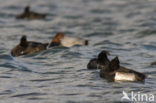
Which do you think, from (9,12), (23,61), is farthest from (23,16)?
(23,61)

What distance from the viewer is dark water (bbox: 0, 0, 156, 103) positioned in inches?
473

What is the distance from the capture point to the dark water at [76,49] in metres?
12.0

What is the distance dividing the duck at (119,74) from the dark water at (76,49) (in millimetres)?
205

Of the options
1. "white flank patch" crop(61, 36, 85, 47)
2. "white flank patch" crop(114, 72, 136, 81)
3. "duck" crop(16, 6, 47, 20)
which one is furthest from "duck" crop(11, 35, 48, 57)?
"duck" crop(16, 6, 47, 20)

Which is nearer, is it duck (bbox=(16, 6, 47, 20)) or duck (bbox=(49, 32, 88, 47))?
duck (bbox=(49, 32, 88, 47))

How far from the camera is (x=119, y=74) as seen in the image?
12922 mm

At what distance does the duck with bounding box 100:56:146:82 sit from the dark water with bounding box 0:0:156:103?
0.21 meters

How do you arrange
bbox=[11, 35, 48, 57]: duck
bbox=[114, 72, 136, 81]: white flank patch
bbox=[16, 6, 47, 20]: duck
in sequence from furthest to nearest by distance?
bbox=[16, 6, 47, 20]: duck
bbox=[11, 35, 48, 57]: duck
bbox=[114, 72, 136, 81]: white flank patch

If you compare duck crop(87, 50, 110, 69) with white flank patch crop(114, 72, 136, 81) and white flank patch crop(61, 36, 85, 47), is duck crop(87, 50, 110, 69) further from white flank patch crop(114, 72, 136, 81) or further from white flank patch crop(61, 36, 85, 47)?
white flank patch crop(61, 36, 85, 47)

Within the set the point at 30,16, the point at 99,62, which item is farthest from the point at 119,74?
the point at 30,16

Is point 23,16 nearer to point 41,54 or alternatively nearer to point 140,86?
point 41,54

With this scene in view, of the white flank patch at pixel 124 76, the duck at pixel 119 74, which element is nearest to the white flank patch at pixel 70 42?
the duck at pixel 119 74

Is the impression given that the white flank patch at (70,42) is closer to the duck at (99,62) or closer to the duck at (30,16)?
the duck at (99,62)

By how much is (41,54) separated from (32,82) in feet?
15.2
